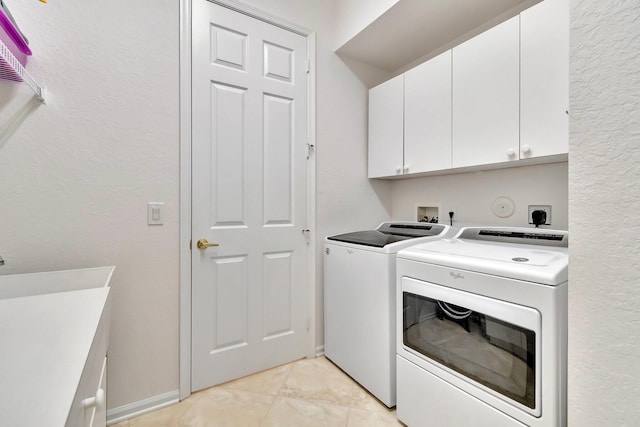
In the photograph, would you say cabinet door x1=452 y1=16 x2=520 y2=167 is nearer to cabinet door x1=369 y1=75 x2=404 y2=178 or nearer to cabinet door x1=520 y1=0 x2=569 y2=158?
cabinet door x1=520 y1=0 x2=569 y2=158

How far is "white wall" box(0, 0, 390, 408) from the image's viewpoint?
4.23 feet

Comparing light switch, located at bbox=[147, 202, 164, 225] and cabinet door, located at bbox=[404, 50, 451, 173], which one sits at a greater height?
cabinet door, located at bbox=[404, 50, 451, 173]

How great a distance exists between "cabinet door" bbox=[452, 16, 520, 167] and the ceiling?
0.32 meters

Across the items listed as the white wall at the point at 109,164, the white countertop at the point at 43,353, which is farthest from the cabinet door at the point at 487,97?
the white countertop at the point at 43,353

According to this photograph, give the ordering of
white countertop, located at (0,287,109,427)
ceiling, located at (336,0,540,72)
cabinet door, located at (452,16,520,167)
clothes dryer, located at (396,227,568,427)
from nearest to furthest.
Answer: white countertop, located at (0,287,109,427)
clothes dryer, located at (396,227,568,427)
cabinet door, located at (452,16,520,167)
ceiling, located at (336,0,540,72)

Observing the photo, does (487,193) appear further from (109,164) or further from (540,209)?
(109,164)

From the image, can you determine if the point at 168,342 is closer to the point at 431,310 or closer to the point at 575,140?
the point at 431,310

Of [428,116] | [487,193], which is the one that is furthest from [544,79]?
[487,193]

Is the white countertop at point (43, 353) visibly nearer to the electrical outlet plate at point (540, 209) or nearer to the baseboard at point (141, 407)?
the baseboard at point (141, 407)

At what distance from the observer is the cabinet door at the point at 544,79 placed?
48.9 inches

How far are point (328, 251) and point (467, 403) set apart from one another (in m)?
1.16

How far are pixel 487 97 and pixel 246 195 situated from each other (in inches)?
60.3

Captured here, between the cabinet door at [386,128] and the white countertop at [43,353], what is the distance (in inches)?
74.4

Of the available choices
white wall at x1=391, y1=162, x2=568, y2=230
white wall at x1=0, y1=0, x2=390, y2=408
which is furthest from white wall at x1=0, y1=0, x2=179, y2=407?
white wall at x1=391, y1=162, x2=568, y2=230
